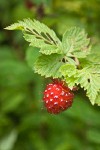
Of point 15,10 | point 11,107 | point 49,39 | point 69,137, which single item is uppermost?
point 15,10

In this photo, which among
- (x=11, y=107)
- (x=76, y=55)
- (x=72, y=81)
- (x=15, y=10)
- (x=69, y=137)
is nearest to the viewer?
(x=72, y=81)

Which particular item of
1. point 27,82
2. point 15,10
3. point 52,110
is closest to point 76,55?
point 52,110

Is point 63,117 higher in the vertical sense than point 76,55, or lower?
lower

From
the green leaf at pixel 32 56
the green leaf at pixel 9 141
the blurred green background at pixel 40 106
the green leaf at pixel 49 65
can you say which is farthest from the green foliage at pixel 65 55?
the green leaf at pixel 9 141

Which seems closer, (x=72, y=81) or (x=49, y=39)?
(x=72, y=81)

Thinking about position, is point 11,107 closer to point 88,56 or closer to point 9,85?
point 9,85

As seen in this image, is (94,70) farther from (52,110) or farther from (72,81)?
(52,110)

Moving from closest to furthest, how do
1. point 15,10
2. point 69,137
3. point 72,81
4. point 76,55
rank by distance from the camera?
point 72,81 → point 76,55 → point 69,137 → point 15,10
